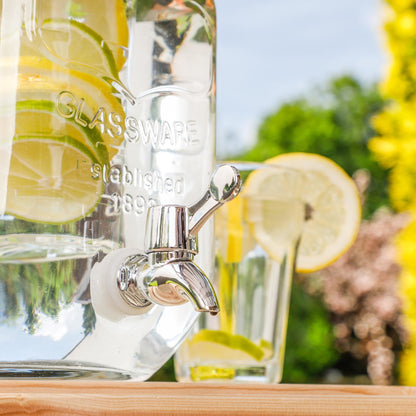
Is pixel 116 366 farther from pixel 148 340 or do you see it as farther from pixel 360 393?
pixel 360 393

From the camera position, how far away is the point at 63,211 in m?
0.48

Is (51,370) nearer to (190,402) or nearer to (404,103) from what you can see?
(190,402)

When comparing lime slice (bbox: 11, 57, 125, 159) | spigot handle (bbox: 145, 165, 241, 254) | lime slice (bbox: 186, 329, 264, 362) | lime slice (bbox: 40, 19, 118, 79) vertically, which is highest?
lime slice (bbox: 40, 19, 118, 79)

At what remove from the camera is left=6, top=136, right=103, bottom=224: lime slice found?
0.47m

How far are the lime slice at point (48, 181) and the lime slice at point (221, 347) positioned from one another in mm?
295

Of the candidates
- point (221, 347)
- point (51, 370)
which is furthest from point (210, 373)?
point (51, 370)

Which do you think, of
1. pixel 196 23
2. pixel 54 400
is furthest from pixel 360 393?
pixel 196 23

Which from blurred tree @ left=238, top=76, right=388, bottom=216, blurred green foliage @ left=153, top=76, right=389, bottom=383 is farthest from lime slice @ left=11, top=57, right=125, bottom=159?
blurred tree @ left=238, top=76, right=388, bottom=216

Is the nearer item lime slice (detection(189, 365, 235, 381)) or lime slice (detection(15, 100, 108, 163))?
lime slice (detection(15, 100, 108, 163))

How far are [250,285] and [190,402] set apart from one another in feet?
1.42

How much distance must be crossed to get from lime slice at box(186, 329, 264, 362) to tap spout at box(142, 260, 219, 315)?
1.00ft

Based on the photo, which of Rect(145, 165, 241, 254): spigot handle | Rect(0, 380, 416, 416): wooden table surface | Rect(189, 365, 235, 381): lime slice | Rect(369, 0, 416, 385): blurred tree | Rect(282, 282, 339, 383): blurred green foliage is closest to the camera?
Rect(0, 380, 416, 416): wooden table surface

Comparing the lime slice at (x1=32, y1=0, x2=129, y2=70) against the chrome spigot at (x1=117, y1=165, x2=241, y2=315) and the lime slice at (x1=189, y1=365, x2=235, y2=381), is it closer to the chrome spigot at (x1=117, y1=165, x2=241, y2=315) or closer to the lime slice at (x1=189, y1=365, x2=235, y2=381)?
the chrome spigot at (x1=117, y1=165, x2=241, y2=315)

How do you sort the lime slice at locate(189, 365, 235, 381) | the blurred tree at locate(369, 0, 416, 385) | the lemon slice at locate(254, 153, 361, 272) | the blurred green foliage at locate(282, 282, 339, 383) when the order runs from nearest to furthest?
1. the lime slice at locate(189, 365, 235, 381)
2. the lemon slice at locate(254, 153, 361, 272)
3. the blurred tree at locate(369, 0, 416, 385)
4. the blurred green foliage at locate(282, 282, 339, 383)
